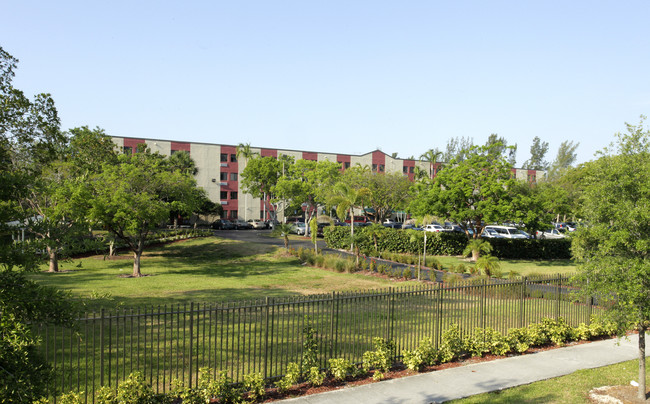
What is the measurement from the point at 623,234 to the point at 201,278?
2126 cm

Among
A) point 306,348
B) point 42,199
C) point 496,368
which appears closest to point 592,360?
point 496,368

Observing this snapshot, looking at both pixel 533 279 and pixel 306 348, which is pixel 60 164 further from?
pixel 533 279

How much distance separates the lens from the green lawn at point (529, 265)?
96.2 ft

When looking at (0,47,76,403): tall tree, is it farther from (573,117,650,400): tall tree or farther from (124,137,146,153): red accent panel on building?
(124,137,146,153): red accent panel on building

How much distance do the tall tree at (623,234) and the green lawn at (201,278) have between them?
13.1 m

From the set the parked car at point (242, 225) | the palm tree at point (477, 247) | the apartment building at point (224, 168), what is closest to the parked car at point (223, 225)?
the parked car at point (242, 225)

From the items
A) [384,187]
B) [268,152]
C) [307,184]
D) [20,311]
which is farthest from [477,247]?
[268,152]

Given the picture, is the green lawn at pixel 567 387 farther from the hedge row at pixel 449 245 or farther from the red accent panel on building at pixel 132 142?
the red accent panel on building at pixel 132 142

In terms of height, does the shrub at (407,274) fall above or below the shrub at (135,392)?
below

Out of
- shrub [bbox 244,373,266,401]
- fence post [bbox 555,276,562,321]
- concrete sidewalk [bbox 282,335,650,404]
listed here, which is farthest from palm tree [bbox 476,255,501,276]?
shrub [bbox 244,373,266,401]

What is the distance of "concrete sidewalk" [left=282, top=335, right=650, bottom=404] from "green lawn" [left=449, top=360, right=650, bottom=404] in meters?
0.22

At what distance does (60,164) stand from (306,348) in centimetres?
2526

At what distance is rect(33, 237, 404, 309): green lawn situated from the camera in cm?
1961

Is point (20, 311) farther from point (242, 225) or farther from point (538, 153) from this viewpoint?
point (538, 153)
